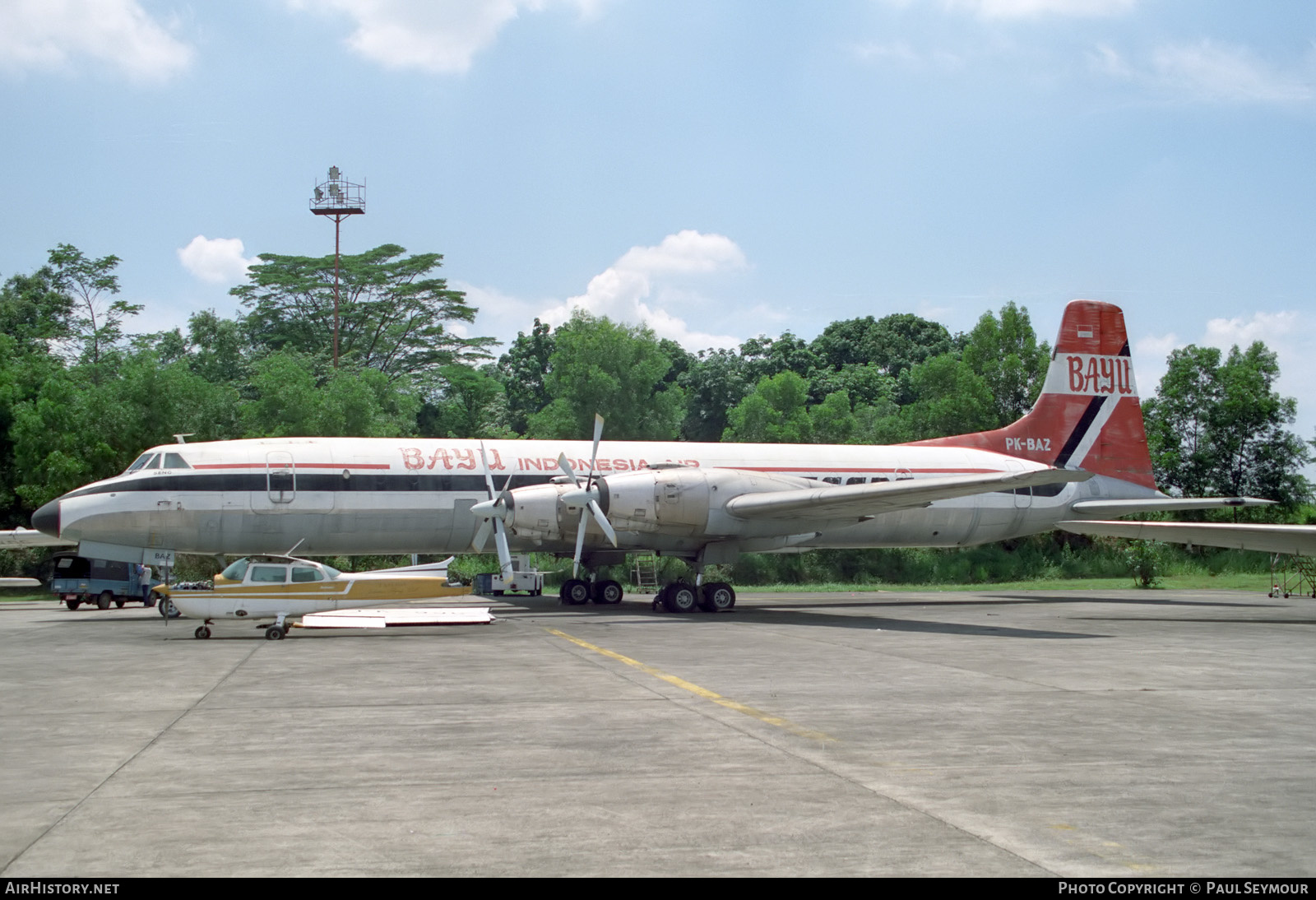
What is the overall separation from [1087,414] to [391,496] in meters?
20.0

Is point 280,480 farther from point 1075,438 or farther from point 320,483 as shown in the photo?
point 1075,438

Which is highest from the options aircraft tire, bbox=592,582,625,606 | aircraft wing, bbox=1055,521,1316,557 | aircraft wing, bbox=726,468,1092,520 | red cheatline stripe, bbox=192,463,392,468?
red cheatline stripe, bbox=192,463,392,468

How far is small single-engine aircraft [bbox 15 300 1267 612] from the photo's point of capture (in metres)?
21.1

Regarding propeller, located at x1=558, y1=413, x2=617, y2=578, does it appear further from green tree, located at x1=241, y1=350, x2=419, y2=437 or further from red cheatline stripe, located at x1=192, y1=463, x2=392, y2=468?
green tree, located at x1=241, y1=350, x2=419, y2=437

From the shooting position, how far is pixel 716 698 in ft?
33.9

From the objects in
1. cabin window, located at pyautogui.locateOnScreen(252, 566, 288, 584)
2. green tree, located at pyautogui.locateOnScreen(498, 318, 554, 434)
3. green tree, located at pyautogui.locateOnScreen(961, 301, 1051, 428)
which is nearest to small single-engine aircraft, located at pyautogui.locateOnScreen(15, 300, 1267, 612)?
cabin window, located at pyautogui.locateOnScreen(252, 566, 288, 584)

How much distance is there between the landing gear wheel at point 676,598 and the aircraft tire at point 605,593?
9.94 ft

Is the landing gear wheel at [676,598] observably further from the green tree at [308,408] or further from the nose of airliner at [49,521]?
the green tree at [308,408]

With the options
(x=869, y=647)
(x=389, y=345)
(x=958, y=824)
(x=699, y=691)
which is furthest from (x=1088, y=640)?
(x=389, y=345)

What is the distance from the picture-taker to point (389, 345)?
64.8 m

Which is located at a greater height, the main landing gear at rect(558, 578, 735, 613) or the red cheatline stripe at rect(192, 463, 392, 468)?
the red cheatline stripe at rect(192, 463, 392, 468)

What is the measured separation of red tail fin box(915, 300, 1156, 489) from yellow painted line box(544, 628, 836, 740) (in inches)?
723

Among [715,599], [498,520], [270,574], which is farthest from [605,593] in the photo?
[270,574]

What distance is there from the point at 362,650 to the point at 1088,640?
36.6 ft
